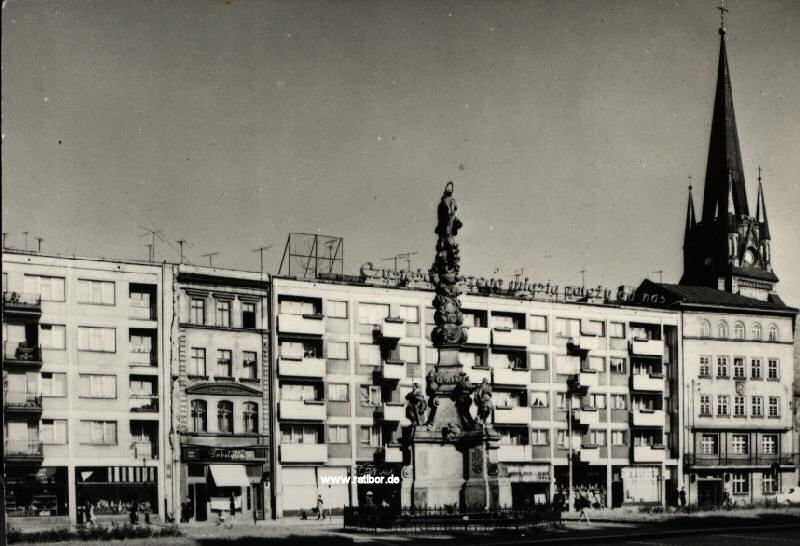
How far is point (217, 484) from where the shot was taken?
7138 cm

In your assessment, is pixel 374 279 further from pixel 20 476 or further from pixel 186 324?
pixel 20 476

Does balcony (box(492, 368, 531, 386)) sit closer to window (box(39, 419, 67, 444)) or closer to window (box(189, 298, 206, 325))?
window (box(189, 298, 206, 325))

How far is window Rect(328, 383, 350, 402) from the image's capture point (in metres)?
78.6

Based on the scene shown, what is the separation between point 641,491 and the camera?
8931cm

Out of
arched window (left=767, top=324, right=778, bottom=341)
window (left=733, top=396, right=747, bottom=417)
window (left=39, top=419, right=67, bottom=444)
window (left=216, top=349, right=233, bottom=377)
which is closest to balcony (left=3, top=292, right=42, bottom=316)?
window (left=39, top=419, right=67, bottom=444)

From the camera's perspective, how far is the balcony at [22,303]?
6712 centimetres

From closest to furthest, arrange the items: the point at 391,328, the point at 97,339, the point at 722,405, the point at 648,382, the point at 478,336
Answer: the point at 97,339 → the point at 391,328 → the point at 478,336 → the point at 648,382 → the point at 722,405

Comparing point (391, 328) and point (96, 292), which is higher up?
point (96, 292)

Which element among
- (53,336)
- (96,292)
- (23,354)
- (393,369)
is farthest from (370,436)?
(23,354)

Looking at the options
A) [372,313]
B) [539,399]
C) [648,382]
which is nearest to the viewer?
[372,313]

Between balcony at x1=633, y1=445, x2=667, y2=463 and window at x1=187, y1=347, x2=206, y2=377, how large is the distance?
3378 centimetres

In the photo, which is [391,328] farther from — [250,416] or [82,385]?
[82,385]

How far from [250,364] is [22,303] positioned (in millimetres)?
15025

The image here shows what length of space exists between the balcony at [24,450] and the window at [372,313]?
23055 mm
